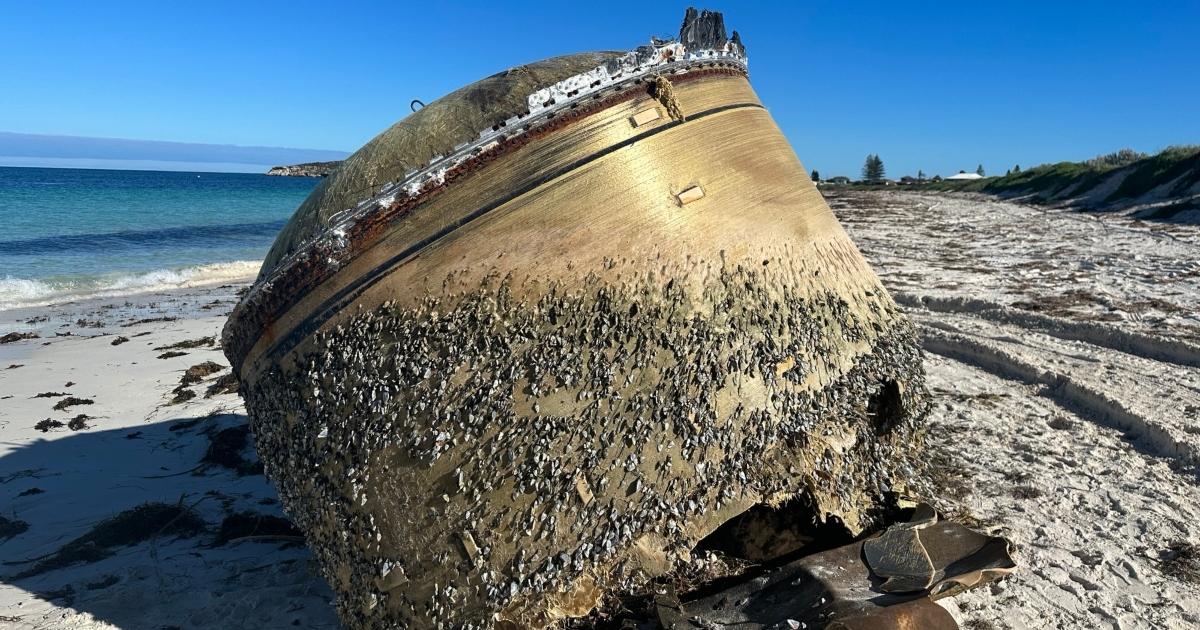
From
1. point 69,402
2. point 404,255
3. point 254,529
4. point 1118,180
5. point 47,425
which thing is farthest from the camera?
point 1118,180

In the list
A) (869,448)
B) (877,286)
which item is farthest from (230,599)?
(877,286)

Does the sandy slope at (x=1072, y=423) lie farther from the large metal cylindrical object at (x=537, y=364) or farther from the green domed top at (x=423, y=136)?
the green domed top at (x=423, y=136)

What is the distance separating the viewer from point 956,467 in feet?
14.1

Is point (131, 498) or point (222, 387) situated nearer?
point (131, 498)

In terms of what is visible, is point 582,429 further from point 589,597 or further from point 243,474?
point 243,474

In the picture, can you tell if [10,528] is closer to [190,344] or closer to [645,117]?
[645,117]

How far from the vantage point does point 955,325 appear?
7551 millimetres

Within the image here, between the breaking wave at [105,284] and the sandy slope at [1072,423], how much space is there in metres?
13.9

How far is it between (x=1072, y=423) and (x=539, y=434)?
13.6 feet

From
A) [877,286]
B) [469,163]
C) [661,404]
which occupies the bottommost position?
[661,404]

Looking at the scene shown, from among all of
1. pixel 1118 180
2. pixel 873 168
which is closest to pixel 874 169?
pixel 873 168

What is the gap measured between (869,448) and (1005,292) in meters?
7.18

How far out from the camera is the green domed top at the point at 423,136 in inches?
100

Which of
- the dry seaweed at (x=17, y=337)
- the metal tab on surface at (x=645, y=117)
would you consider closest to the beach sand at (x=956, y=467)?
the dry seaweed at (x=17, y=337)
